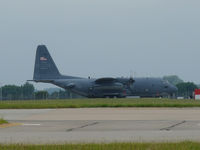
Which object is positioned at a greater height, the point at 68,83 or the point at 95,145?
the point at 68,83

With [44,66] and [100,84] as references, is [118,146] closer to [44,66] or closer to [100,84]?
[100,84]

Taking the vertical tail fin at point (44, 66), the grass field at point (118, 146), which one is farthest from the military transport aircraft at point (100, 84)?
the grass field at point (118, 146)

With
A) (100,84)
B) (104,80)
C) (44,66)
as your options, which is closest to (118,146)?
(104,80)

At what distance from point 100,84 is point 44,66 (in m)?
7.84

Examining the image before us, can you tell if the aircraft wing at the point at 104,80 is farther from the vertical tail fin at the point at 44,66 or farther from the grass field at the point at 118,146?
the grass field at the point at 118,146

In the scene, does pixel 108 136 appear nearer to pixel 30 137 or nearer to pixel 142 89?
pixel 30 137

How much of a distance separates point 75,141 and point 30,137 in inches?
70.3

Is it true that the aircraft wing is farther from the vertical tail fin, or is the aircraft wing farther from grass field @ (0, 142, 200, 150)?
grass field @ (0, 142, 200, 150)

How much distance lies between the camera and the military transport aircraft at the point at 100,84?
222 feet

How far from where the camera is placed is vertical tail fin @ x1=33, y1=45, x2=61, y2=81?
225ft

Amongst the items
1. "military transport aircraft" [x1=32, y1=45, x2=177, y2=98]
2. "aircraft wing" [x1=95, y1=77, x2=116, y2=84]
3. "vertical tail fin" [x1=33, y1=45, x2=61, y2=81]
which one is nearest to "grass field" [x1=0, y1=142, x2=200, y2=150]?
"military transport aircraft" [x1=32, y1=45, x2=177, y2=98]

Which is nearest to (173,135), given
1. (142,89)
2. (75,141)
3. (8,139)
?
(75,141)

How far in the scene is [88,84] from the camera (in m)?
68.6

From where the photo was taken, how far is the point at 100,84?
68750 mm
